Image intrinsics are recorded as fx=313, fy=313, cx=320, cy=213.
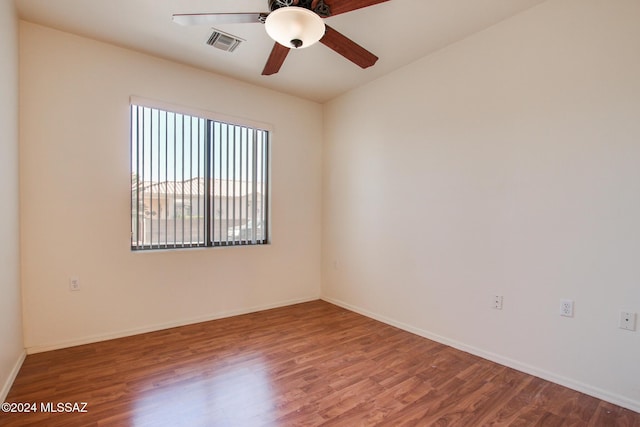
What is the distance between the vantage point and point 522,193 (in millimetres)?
2422

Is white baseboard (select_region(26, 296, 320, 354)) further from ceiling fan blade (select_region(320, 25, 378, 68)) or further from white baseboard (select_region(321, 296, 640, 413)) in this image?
ceiling fan blade (select_region(320, 25, 378, 68))

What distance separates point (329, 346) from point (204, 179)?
2192mm

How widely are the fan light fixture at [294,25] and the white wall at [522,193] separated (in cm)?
164

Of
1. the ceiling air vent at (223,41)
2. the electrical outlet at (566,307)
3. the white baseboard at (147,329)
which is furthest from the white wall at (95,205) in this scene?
the electrical outlet at (566,307)

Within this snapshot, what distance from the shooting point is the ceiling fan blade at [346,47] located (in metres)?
2.07

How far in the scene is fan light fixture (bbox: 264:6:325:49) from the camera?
171 cm

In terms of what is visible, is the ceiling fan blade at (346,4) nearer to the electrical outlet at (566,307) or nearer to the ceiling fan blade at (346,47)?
the ceiling fan blade at (346,47)

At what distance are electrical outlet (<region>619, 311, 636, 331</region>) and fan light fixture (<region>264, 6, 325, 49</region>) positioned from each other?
2566 mm

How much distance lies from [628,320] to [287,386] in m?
2.23

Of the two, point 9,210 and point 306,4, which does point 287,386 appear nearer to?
point 9,210

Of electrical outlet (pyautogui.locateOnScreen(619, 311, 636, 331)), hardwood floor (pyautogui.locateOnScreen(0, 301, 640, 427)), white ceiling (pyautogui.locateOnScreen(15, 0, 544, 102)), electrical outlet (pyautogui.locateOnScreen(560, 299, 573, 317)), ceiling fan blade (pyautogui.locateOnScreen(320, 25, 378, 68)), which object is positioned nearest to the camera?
hardwood floor (pyautogui.locateOnScreen(0, 301, 640, 427))

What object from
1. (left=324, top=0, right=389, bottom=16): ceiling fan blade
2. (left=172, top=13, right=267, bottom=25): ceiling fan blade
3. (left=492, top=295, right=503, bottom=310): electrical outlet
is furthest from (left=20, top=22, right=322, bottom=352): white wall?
(left=492, top=295, right=503, bottom=310): electrical outlet

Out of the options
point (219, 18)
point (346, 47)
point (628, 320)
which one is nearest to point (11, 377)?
point (219, 18)

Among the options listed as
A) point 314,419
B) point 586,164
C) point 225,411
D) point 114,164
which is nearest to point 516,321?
point 586,164
